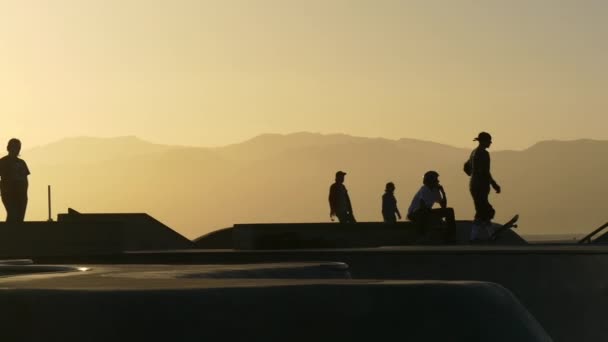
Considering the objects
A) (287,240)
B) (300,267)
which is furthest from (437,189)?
(300,267)

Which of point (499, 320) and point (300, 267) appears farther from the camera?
point (300, 267)

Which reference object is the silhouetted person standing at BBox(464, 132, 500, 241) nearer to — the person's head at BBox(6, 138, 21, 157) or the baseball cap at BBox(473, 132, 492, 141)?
the baseball cap at BBox(473, 132, 492, 141)

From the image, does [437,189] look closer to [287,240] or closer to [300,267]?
[287,240]

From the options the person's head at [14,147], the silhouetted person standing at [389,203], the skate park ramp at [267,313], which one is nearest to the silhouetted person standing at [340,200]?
the silhouetted person standing at [389,203]

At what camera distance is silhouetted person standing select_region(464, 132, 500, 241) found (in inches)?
735

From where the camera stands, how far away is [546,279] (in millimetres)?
12195

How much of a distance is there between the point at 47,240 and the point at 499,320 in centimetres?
1449

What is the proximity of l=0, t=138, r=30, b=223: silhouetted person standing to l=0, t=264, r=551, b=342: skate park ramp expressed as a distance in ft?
50.6

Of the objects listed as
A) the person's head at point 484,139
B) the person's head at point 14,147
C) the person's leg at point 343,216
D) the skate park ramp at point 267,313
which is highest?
the person's head at point 14,147

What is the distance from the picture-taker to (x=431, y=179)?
1969 cm

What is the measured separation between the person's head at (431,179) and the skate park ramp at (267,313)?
15.6 meters

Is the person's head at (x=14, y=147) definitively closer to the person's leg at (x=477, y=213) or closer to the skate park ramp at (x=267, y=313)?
the person's leg at (x=477, y=213)

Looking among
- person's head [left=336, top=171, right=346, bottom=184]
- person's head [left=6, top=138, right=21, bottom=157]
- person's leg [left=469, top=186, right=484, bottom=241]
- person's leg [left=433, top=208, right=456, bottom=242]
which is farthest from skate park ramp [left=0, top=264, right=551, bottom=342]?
person's head [left=336, top=171, right=346, bottom=184]

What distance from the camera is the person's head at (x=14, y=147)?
19.5 m
